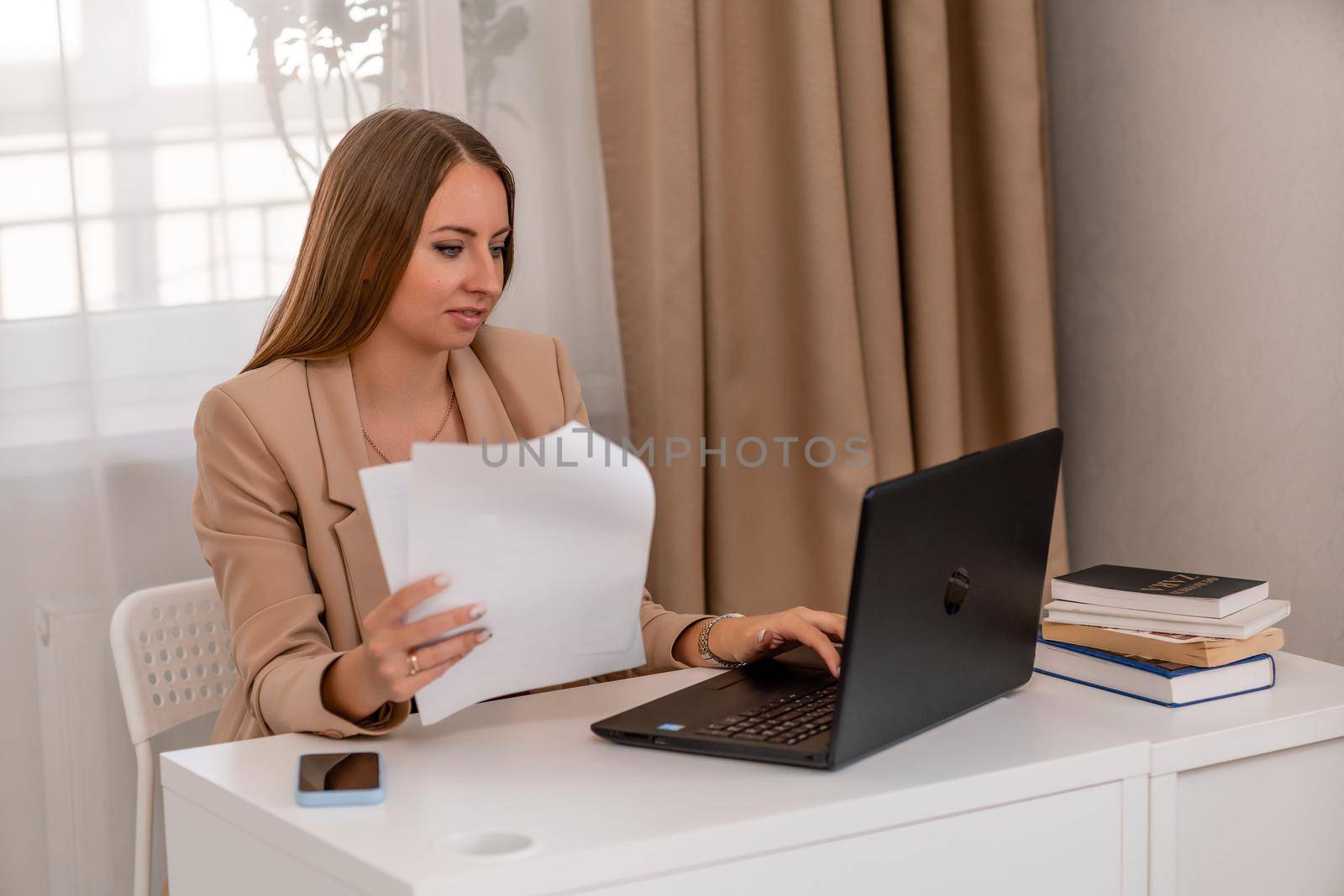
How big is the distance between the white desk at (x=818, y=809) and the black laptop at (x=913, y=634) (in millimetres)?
22

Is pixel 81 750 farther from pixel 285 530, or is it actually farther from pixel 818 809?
pixel 818 809

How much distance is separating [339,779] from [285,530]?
1.48 feet

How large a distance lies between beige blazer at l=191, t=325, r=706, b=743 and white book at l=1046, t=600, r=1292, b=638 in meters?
0.40

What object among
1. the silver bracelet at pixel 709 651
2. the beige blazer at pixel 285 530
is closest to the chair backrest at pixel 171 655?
the beige blazer at pixel 285 530

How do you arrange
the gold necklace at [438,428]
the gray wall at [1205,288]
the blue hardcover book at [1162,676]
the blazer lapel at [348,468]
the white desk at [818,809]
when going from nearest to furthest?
the white desk at [818,809]
the blue hardcover book at [1162,676]
the blazer lapel at [348,468]
the gold necklace at [438,428]
the gray wall at [1205,288]

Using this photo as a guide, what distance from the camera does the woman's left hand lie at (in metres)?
1.30

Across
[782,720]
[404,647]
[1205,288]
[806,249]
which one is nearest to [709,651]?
[782,720]

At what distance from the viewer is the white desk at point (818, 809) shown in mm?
910

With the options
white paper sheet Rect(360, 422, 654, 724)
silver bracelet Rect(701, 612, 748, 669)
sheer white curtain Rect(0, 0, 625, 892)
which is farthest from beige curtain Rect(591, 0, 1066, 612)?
white paper sheet Rect(360, 422, 654, 724)

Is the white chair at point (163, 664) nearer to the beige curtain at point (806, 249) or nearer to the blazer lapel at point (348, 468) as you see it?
the blazer lapel at point (348, 468)

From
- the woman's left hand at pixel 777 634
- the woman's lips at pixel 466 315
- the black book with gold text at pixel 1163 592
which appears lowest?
the woman's left hand at pixel 777 634

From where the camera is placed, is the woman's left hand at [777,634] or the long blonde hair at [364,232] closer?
the woman's left hand at [777,634]

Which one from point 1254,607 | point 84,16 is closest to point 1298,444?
point 1254,607

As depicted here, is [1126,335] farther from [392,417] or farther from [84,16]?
[84,16]
